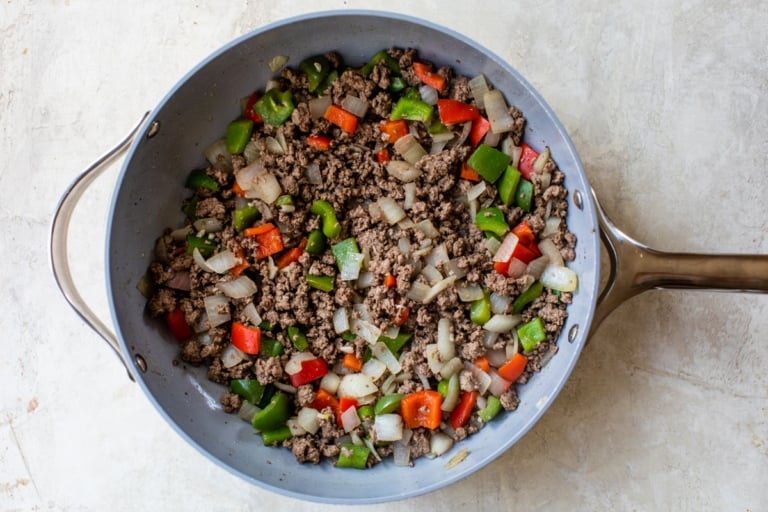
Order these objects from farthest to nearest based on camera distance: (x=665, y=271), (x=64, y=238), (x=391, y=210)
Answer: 1. (x=391, y=210)
2. (x=64, y=238)
3. (x=665, y=271)

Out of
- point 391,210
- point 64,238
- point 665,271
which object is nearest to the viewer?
point 665,271

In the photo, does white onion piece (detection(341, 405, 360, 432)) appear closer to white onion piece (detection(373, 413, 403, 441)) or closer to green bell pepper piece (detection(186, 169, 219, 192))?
white onion piece (detection(373, 413, 403, 441))

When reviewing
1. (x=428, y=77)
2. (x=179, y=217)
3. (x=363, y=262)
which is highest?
(x=428, y=77)

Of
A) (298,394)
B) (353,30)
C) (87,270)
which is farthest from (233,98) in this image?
(298,394)

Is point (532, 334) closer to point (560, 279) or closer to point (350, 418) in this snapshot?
point (560, 279)

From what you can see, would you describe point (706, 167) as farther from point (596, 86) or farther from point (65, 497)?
point (65, 497)

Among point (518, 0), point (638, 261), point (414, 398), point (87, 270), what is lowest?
point (414, 398)

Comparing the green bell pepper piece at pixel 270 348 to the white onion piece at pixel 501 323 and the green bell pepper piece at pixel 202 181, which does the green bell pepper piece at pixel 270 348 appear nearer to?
the green bell pepper piece at pixel 202 181

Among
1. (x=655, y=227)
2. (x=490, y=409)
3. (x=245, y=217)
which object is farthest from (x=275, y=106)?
(x=655, y=227)
